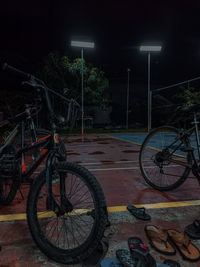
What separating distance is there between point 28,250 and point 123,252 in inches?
29.1

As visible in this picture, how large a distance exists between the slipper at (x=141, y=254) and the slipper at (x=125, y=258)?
31 millimetres

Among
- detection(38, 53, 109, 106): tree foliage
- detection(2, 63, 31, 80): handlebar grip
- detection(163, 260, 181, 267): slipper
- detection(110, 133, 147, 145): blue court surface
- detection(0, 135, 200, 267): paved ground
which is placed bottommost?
detection(110, 133, 147, 145): blue court surface

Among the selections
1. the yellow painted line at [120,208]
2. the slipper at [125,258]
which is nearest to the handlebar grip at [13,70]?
the yellow painted line at [120,208]

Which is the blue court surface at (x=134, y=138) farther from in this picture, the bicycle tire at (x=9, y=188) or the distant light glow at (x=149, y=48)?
the distant light glow at (x=149, y=48)

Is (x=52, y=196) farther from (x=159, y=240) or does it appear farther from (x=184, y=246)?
(x=184, y=246)

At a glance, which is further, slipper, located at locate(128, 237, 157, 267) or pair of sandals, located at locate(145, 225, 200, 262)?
pair of sandals, located at locate(145, 225, 200, 262)

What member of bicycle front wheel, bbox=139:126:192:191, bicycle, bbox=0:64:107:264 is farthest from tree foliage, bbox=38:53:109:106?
bicycle, bbox=0:64:107:264

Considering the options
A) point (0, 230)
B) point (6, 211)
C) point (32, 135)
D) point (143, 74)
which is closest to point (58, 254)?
point (0, 230)

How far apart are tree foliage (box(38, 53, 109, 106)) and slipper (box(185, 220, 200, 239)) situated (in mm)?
17591

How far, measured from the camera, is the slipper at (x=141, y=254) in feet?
4.39

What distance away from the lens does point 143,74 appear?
29141 millimetres

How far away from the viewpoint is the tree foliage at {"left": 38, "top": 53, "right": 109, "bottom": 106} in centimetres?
1922

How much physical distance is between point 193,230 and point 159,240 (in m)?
0.38

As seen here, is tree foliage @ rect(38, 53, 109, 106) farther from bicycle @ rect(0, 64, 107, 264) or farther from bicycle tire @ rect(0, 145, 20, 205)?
bicycle @ rect(0, 64, 107, 264)
